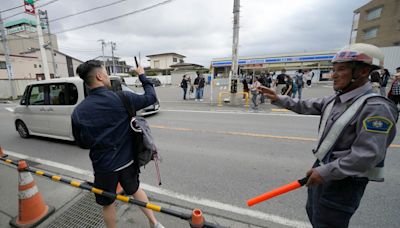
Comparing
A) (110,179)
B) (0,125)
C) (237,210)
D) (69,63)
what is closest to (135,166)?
(110,179)

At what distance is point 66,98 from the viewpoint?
455 cm

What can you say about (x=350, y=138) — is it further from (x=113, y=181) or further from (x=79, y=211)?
(x=79, y=211)

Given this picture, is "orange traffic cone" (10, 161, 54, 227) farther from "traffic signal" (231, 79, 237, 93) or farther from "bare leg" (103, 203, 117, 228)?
"traffic signal" (231, 79, 237, 93)

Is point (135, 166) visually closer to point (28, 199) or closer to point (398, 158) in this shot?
point (28, 199)

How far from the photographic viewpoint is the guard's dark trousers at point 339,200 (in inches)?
49.8

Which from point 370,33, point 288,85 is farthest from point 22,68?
point 370,33

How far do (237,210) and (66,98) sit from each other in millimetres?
4773

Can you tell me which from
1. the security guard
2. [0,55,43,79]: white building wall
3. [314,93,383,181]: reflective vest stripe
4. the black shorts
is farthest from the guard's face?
[0,55,43,79]: white building wall

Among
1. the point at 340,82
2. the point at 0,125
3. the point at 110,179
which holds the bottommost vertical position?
the point at 0,125

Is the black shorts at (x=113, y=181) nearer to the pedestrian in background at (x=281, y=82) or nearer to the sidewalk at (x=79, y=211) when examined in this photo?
the sidewalk at (x=79, y=211)

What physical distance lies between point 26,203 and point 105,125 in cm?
172

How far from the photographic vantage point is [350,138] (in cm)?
121

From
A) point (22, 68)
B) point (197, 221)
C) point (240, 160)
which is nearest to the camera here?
point (197, 221)

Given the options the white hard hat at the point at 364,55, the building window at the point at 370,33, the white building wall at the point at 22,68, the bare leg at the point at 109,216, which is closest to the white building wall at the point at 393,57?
the building window at the point at 370,33
